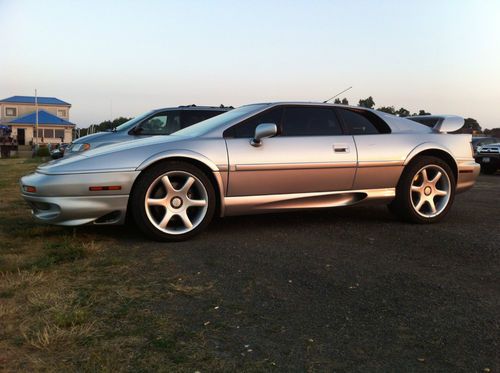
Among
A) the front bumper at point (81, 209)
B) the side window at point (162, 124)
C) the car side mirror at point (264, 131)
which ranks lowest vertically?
the front bumper at point (81, 209)

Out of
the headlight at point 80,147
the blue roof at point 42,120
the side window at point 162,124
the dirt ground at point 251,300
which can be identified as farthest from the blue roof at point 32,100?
the dirt ground at point 251,300

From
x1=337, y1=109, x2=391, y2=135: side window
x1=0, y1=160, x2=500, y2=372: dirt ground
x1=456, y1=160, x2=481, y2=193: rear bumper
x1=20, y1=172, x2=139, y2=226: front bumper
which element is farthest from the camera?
x1=456, y1=160, x2=481, y2=193: rear bumper

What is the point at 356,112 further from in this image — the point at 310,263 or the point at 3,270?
the point at 3,270

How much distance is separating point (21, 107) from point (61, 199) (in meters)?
64.1

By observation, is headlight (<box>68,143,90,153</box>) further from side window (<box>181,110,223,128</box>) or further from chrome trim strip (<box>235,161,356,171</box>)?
chrome trim strip (<box>235,161,356,171</box>)

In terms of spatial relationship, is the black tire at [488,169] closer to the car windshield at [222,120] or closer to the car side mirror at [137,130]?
the car side mirror at [137,130]

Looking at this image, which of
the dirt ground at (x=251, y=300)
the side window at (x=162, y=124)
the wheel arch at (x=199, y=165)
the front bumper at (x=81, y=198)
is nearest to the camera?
the dirt ground at (x=251, y=300)

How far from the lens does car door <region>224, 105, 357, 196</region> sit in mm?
4555

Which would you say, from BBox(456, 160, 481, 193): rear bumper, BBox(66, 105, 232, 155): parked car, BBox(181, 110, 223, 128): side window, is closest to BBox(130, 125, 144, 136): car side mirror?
BBox(66, 105, 232, 155): parked car

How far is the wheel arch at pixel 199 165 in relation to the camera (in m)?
4.28

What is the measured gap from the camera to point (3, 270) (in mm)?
3365

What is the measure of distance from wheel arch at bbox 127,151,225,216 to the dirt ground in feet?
1.36

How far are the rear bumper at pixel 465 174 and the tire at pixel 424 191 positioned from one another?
14cm

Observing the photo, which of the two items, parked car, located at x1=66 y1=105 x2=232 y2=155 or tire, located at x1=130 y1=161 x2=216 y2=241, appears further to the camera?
parked car, located at x1=66 y1=105 x2=232 y2=155
